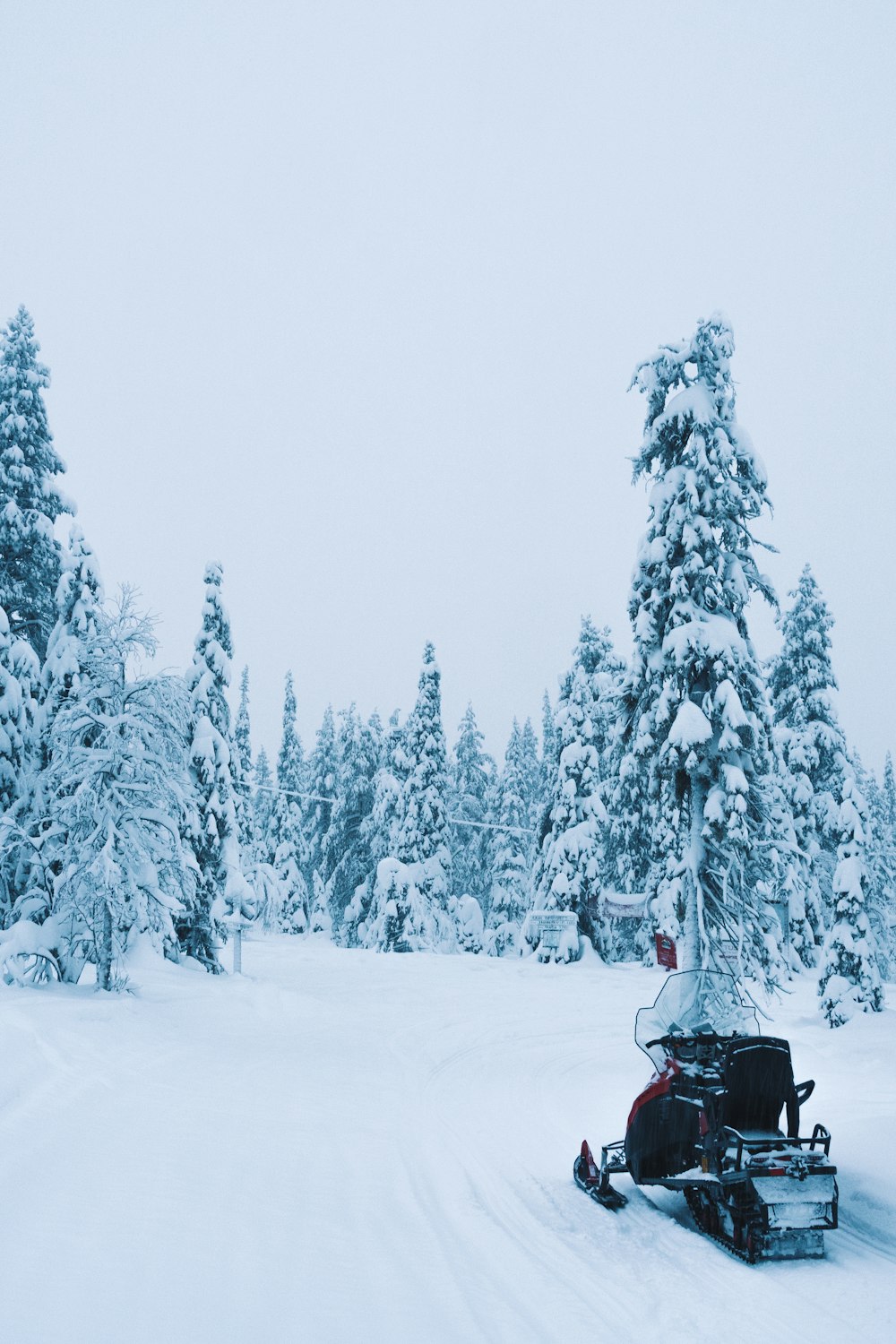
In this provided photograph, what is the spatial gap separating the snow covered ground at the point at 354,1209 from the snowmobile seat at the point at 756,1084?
3.13ft

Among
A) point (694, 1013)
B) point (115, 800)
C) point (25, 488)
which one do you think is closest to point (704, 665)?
point (694, 1013)

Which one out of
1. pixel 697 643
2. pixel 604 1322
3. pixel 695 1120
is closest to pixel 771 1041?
pixel 695 1120

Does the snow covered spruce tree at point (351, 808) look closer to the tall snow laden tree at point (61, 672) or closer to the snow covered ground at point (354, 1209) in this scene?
the tall snow laden tree at point (61, 672)

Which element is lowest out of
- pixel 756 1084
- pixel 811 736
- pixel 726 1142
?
pixel 726 1142

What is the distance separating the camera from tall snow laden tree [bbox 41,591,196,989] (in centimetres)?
1791

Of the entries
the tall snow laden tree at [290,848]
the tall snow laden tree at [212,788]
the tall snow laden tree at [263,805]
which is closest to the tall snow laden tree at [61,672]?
the tall snow laden tree at [212,788]

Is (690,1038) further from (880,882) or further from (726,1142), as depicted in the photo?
(880,882)

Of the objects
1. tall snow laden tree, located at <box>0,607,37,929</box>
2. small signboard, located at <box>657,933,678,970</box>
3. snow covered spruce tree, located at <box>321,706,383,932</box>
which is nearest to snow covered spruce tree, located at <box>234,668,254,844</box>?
snow covered spruce tree, located at <box>321,706,383,932</box>

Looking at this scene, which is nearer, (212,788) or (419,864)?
(212,788)

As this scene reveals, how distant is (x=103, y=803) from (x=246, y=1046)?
567cm

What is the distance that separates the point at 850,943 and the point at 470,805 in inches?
1370

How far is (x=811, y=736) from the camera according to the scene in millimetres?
32469

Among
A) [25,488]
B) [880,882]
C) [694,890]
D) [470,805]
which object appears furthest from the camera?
[470,805]

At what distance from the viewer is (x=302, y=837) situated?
2421 inches
